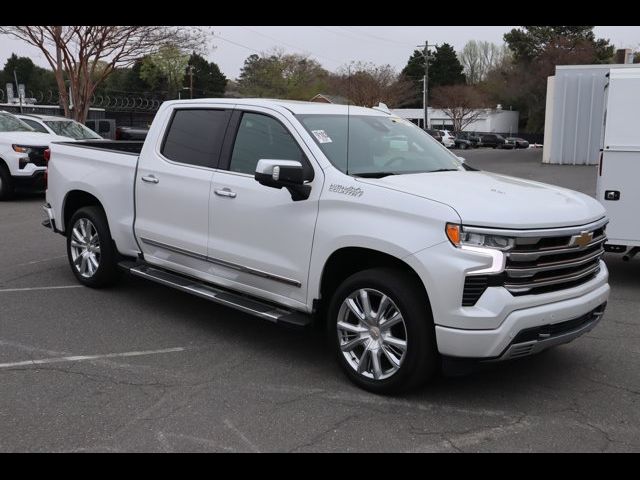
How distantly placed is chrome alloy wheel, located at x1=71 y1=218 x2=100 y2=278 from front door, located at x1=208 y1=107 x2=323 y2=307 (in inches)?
76.0

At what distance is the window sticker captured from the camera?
4.90 m

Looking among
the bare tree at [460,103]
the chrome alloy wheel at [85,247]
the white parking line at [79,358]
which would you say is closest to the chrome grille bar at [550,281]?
the white parking line at [79,358]

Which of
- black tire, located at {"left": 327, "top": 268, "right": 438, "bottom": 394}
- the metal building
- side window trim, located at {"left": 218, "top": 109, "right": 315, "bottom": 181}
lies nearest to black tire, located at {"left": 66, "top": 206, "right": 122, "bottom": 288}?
side window trim, located at {"left": 218, "top": 109, "right": 315, "bottom": 181}

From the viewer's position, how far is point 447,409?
419 centimetres

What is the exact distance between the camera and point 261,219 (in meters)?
4.91

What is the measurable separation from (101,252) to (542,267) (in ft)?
14.2

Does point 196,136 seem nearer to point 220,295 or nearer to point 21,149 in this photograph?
point 220,295

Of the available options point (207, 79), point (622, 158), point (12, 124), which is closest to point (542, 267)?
point (622, 158)

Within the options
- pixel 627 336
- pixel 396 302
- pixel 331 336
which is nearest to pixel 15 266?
pixel 331 336

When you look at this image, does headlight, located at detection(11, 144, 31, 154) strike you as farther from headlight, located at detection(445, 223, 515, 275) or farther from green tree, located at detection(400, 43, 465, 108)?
green tree, located at detection(400, 43, 465, 108)
